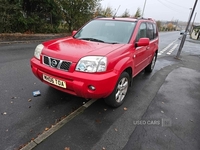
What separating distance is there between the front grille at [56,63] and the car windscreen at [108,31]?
105 cm

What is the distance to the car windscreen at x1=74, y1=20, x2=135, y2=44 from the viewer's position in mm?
3125

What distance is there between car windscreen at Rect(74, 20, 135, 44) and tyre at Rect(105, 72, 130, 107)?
765mm

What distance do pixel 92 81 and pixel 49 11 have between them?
1122 centimetres

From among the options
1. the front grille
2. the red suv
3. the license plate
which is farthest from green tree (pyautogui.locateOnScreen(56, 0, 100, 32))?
the license plate

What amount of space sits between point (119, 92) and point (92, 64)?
38.5 inches

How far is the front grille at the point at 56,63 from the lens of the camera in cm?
236

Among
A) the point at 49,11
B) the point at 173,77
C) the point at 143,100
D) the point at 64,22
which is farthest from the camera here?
the point at 64,22

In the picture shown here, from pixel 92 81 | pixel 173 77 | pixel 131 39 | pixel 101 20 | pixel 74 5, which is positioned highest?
pixel 74 5

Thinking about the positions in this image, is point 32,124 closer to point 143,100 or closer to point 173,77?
point 143,100

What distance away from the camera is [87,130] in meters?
2.33

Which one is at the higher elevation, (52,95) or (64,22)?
(64,22)

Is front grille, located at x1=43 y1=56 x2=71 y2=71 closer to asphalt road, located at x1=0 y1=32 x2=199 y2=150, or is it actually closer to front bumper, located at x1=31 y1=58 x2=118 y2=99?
front bumper, located at x1=31 y1=58 x2=118 y2=99

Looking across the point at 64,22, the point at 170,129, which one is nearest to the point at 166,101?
the point at 170,129

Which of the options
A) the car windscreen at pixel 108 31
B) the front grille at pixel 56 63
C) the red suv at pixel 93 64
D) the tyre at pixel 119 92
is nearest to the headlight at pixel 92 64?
the red suv at pixel 93 64
